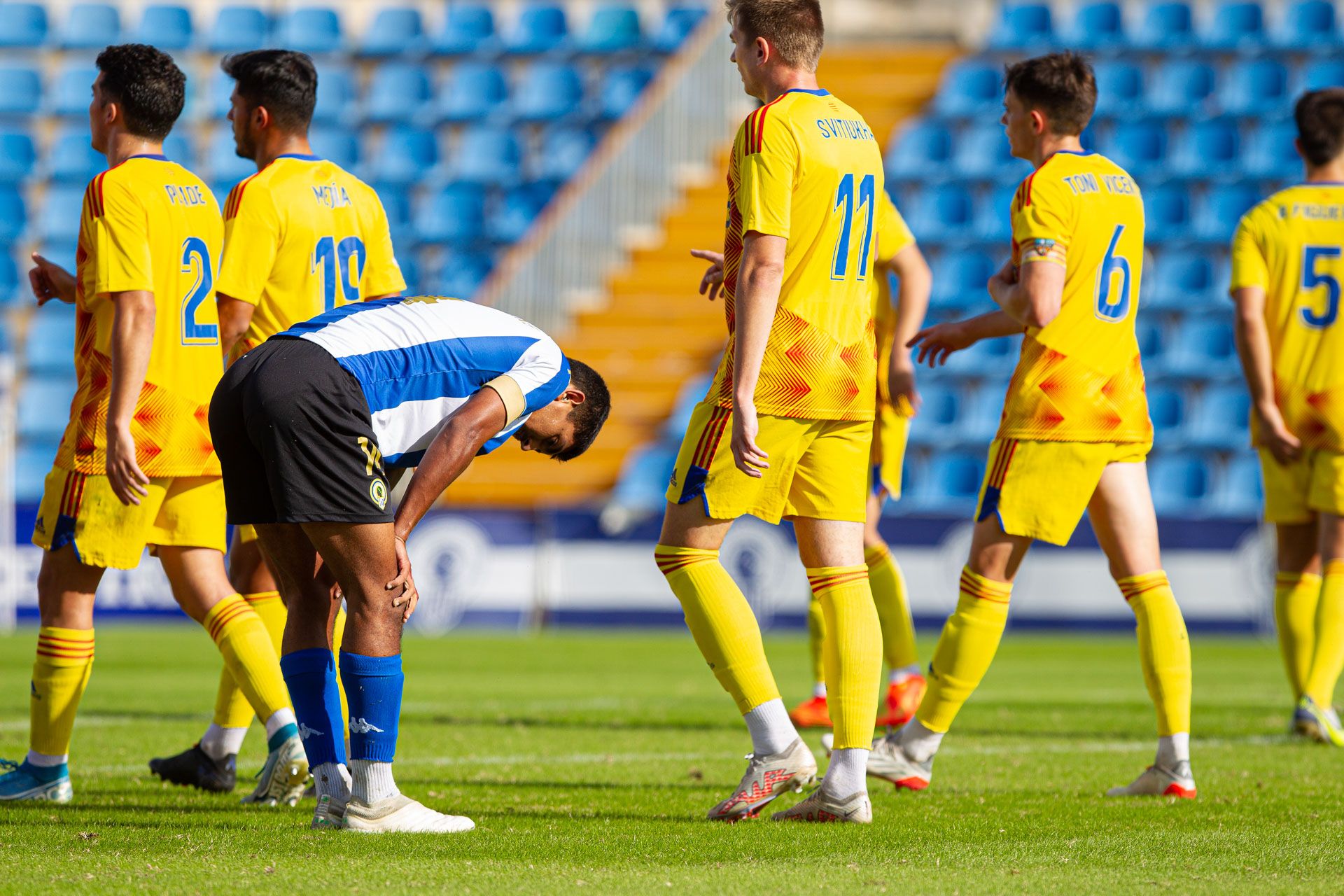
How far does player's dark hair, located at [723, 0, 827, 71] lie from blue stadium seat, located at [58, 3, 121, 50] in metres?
19.0

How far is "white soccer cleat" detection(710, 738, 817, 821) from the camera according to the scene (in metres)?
4.30

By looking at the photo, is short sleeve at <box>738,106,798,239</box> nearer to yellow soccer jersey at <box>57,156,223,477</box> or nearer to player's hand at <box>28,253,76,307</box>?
yellow soccer jersey at <box>57,156,223,477</box>

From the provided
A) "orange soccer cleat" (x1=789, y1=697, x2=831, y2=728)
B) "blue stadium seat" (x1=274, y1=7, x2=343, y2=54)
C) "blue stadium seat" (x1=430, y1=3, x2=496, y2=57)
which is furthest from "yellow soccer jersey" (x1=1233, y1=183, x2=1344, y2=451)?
"blue stadium seat" (x1=274, y1=7, x2=343, y2=54)

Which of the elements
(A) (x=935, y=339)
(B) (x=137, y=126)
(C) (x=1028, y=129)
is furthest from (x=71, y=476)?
(C) (x=1028, y=129)

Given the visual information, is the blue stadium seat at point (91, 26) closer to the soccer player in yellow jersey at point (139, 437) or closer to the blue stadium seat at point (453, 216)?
the blue stadium seat at point (453, 216)

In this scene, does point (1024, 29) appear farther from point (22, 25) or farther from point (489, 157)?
point (22, 25)

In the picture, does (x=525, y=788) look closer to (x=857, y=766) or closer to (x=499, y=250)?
(x=857, y=766)

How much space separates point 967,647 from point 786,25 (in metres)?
1.94

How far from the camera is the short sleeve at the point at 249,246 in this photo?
197 inches

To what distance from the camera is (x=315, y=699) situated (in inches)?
167

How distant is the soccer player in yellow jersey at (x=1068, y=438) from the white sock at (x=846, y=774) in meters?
0.70

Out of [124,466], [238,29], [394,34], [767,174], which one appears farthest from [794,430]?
[238,29]

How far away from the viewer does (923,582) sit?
43.7 feet

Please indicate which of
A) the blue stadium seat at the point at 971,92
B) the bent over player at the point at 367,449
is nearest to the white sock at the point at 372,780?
the bent over player at the point at 367,449
